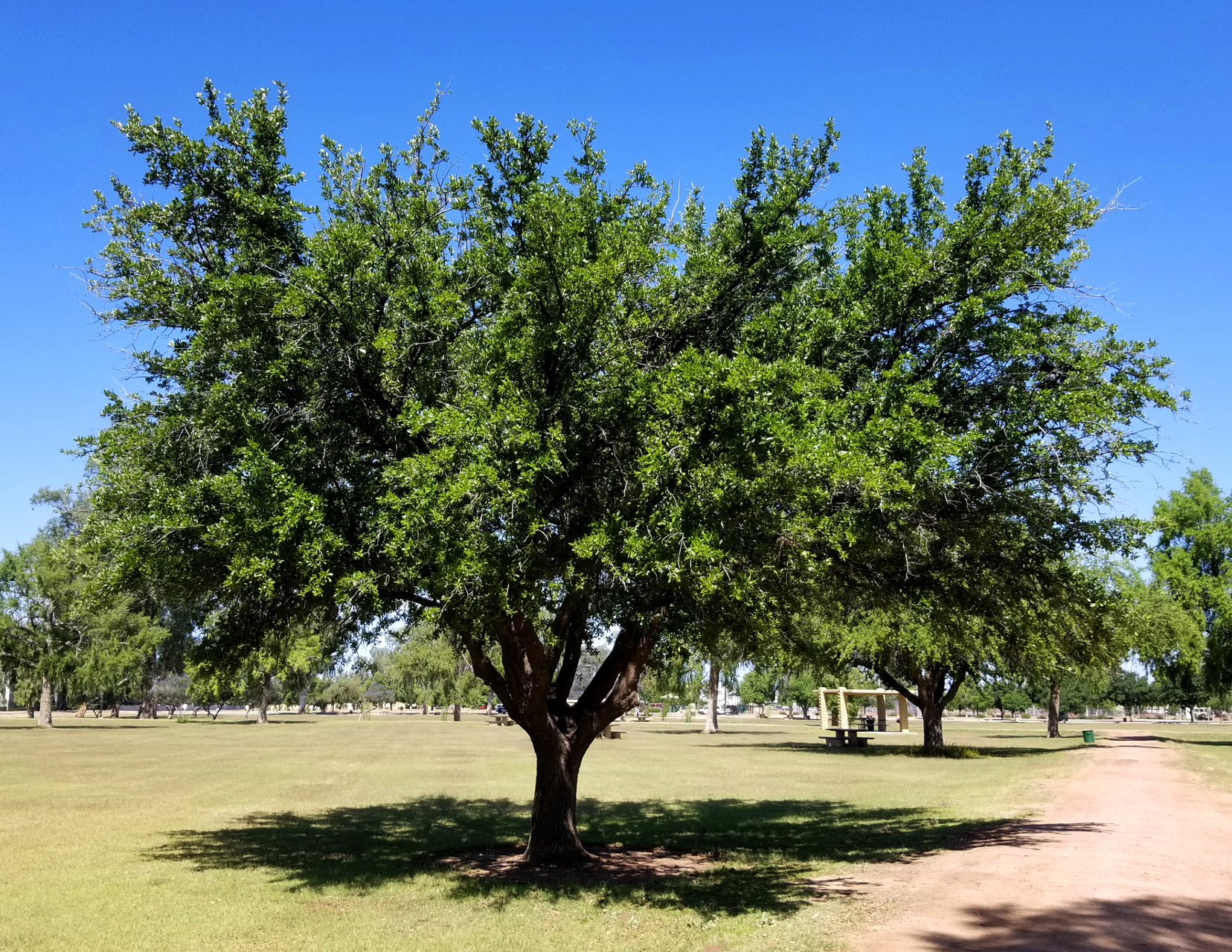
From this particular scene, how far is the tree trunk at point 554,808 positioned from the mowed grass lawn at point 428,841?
1552mm

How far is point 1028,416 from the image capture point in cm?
1103

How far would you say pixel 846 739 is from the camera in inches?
1757

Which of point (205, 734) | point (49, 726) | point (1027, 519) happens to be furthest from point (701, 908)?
point (49, 726)

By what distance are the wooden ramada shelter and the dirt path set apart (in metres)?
29.5

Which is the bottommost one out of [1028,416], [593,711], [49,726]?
[49,726]

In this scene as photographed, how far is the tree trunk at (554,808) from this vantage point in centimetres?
1402

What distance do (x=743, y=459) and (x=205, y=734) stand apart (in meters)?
54.5

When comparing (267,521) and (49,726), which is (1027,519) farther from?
(49,726)

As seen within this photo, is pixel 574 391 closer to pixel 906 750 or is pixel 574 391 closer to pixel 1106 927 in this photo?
pixel 1106 927

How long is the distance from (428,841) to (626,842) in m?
3.78

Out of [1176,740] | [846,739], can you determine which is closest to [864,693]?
[846,739]

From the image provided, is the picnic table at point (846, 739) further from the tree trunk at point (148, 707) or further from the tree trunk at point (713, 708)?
the tree trunk at point (148, 707)

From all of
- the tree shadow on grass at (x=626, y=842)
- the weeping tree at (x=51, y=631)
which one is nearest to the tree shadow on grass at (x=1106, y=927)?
the tree shadow on grass at (x=626, y=842)

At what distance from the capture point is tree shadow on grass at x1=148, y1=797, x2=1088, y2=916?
1187cm
